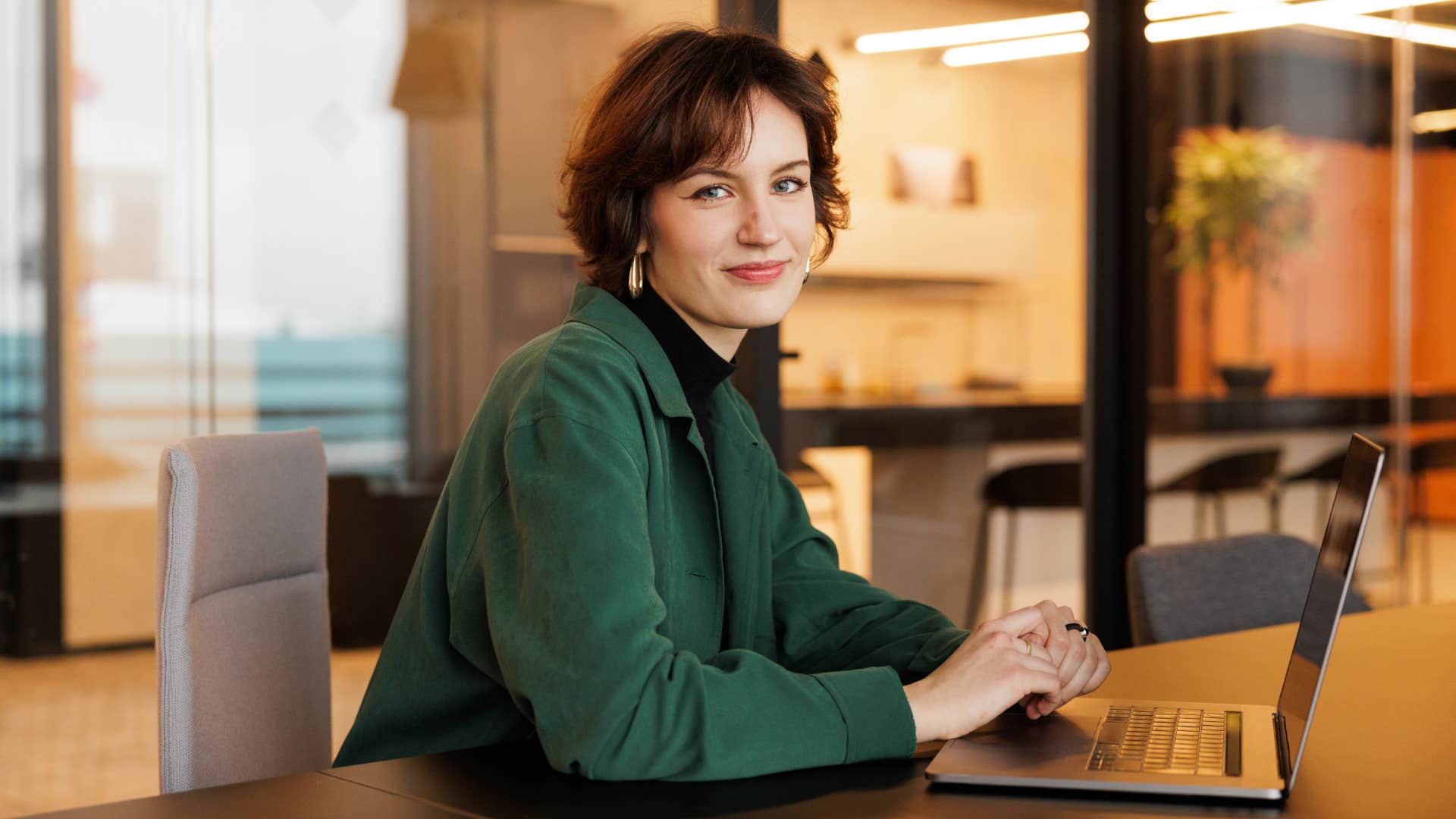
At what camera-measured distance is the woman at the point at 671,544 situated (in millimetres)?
1095

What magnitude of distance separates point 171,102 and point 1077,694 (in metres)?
1.92

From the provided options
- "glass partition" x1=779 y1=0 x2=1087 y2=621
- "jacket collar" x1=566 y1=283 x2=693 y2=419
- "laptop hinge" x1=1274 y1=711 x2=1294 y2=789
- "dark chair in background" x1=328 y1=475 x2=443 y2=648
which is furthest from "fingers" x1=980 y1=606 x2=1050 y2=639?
"glass partition" x1=779 y1=0 x2=1087 y2=621

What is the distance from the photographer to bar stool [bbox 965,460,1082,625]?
370 cm

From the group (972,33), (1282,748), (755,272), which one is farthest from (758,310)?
(972,33)

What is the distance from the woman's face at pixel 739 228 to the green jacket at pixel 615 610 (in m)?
0.09

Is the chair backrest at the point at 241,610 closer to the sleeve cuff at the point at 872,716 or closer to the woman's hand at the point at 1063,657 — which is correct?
the sleeve cuff at the point at 872,716

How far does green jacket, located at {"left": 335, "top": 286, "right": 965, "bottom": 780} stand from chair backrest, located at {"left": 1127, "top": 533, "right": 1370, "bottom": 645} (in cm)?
60

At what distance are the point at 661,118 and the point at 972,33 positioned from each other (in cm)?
232

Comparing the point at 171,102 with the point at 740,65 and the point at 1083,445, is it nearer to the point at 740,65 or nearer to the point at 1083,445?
the point at 740,65

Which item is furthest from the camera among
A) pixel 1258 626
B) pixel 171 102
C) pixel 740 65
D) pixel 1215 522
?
pixel 1215 522

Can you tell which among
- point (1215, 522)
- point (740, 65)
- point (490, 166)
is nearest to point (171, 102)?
point (490, 166)

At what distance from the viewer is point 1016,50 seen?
364 cm

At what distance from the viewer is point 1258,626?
83.8 inches

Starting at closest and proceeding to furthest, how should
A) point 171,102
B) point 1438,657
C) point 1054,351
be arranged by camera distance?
point 1438,657, point 171,102, point 1054,351
